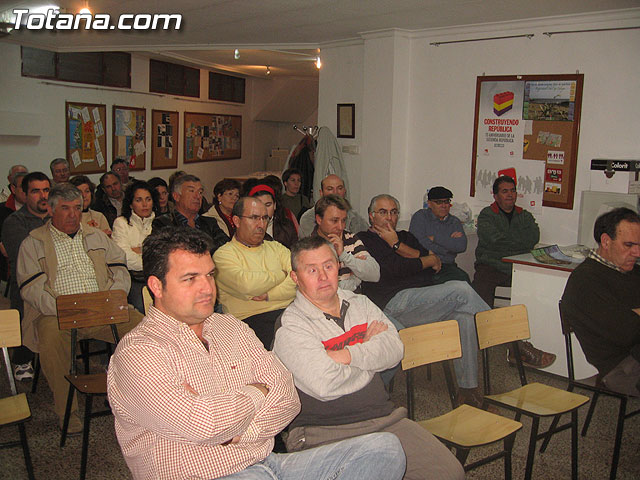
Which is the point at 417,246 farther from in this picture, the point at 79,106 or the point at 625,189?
the point at 79,106

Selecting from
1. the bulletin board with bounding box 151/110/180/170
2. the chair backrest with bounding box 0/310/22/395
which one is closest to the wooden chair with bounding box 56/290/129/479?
the chair backrest with bounding box 0/310/22/395

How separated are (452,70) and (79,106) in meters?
5.29

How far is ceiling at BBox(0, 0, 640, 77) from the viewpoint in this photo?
15.7 feet

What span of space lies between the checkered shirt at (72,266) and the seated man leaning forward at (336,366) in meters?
1.72

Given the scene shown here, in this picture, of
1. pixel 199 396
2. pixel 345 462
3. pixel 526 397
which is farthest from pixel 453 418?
pixel 199 396

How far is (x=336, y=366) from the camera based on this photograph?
2.21 m

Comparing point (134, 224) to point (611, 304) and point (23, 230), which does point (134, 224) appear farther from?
point (611, 304)

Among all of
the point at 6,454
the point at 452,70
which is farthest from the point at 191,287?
the point at 452,70

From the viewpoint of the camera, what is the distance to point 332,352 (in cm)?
229

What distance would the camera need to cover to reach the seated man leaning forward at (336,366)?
2.17m

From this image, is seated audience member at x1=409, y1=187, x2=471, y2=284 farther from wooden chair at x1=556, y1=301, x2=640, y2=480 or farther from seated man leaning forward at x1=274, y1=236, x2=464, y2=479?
seated man leaning forward at x1=274, y1=236, x2=464, y2=479

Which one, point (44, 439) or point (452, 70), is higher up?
point (452, 70)

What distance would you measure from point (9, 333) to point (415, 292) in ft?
7.18

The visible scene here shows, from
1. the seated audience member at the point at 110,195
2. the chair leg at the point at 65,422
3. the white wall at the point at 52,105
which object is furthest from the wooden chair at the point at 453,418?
the white wall at the point at 52,105
